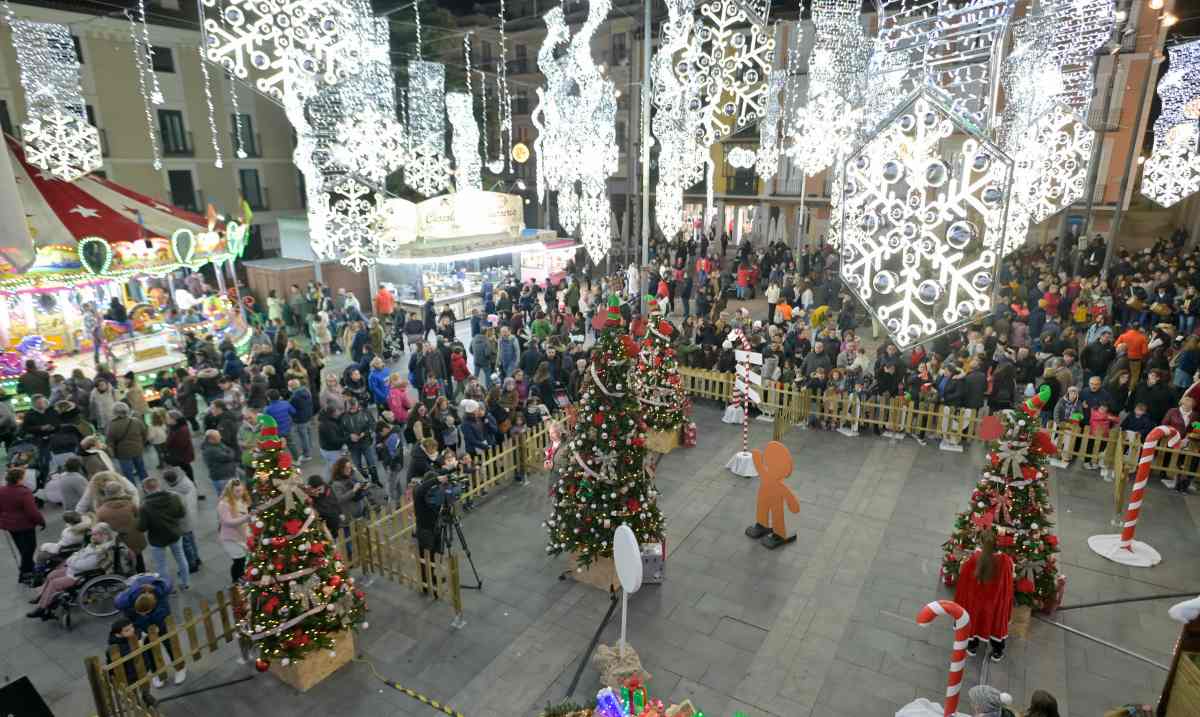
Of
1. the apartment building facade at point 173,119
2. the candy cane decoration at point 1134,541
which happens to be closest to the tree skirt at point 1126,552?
the candy cane decoration at point 1134,541

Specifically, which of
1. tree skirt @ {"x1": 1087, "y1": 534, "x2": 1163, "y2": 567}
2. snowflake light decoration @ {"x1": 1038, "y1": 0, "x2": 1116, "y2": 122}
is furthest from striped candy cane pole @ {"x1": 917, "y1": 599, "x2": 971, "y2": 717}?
snowflake light decoration @ {"x1": 1038, "y1": 0, "x2": 1116, "y2": 122}

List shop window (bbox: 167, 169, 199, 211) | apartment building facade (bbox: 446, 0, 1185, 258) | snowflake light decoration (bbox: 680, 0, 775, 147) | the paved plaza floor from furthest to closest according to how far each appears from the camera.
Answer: apartment building facade (bbox: 446, 0, 1185, 258) → shop window (bbox: 167, 169, 199, 211) → snowflake light decoration (bbox: 680, 0, 775, 147) → the paved plaza floor

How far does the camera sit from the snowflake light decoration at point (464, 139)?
19031 millimetres

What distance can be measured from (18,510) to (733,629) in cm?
798

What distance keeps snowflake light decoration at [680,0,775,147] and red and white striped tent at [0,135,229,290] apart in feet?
37.6

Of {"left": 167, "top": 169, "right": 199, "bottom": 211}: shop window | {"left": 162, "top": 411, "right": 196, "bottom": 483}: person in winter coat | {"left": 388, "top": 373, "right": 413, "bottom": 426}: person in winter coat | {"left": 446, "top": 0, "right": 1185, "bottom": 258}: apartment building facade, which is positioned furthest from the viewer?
{"left": 446, "top": 0, "right": 1185, "bottom": 258}: apartment building facade

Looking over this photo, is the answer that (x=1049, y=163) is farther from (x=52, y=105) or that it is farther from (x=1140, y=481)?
(x=52, y=105)

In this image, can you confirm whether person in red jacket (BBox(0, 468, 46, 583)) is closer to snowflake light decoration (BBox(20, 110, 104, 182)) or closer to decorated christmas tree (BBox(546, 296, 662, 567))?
decorated christmas tree (BBox(546, 296, 662, 567))

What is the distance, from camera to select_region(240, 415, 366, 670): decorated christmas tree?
19.8 feet

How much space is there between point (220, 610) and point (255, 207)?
1024 inches

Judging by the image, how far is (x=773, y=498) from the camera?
8555mm

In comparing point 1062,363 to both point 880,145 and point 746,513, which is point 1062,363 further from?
point 880,145

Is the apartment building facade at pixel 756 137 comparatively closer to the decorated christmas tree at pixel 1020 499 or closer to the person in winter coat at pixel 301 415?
the person in winter coat at pixel 301 415

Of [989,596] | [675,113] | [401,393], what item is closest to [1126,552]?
[989,596]
